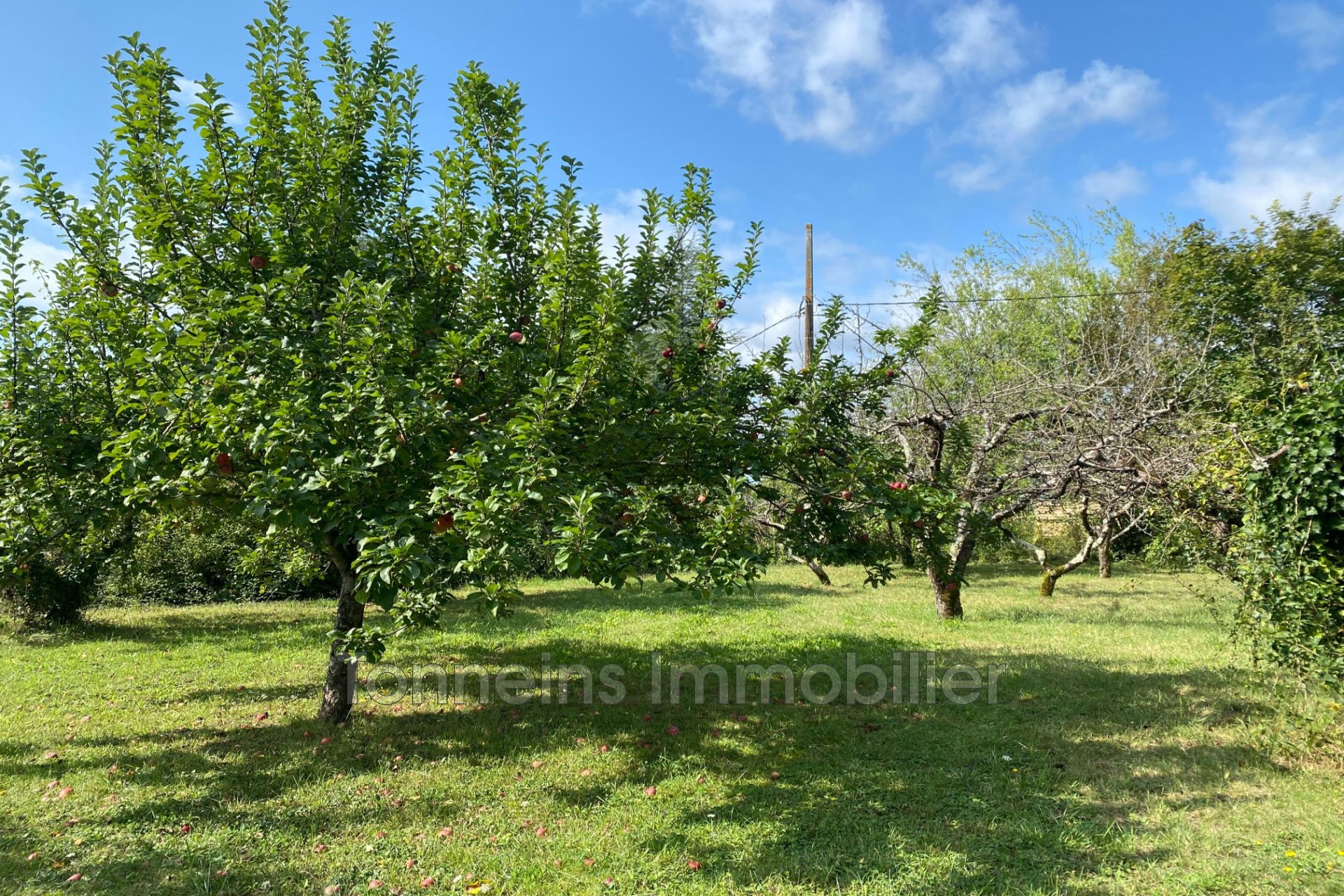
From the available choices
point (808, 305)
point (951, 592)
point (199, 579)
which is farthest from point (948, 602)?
point (199, 579)

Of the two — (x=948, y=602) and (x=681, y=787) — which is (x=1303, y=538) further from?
(x=948, y=602)

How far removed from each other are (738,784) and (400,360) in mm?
3500

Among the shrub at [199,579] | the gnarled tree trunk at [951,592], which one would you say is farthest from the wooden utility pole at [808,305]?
the shrub at [199,579]

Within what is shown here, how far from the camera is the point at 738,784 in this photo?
4.98 m

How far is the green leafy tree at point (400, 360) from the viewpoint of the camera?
3621 millimetres

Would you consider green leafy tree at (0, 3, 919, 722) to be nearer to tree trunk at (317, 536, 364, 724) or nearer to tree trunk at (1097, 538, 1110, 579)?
tree trunk at (317, 536, 364, 724)

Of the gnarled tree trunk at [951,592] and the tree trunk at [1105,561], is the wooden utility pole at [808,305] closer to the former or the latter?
the gnarled tree trunk at [951,592]

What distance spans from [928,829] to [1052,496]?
6.76 metres

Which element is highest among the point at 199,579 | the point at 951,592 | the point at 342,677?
the point at 951,592

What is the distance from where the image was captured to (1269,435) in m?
5.20

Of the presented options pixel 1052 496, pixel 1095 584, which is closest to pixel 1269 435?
pixel 1052 496

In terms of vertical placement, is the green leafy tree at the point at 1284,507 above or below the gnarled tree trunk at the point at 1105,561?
above

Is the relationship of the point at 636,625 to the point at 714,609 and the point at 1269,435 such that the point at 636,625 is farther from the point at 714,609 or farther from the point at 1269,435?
the point at 1269,435

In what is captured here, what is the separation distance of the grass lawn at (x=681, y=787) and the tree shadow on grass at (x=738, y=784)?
0.08 ft
